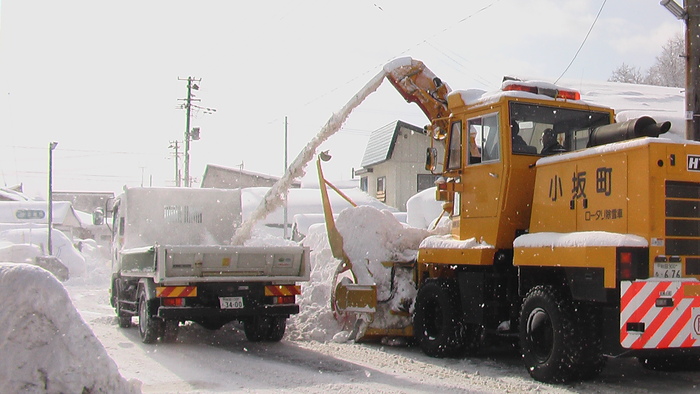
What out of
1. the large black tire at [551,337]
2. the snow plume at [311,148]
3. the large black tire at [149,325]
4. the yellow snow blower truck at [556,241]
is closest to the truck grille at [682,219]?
the yellow snow blower truck at [556,241]

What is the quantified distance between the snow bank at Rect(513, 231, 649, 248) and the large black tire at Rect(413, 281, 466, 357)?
6.12 feet

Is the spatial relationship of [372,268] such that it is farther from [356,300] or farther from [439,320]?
[439,320]

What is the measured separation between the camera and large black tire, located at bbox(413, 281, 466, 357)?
10.4 meters

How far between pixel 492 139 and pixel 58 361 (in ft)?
20.3

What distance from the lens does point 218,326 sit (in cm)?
1364

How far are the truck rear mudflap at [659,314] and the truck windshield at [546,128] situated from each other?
263 cm

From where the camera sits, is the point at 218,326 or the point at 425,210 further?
the point at 425,210

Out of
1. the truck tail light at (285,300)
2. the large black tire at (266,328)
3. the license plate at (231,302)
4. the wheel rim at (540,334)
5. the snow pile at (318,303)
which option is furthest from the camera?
the snow pile at (318,303)

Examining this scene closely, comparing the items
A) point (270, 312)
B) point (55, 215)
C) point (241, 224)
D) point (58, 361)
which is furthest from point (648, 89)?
point (55, 215)

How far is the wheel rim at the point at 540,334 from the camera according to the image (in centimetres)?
847

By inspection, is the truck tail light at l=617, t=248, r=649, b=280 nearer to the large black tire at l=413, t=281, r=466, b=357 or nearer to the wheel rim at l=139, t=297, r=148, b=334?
the large black tire at l=413, t=281, r=466, b=357

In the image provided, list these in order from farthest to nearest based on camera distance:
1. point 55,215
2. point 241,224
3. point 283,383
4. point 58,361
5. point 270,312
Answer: point 55,215 → point 241,224 → point 270,312 → point 283,383 → point 58,361

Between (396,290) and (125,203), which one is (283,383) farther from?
(125,203)

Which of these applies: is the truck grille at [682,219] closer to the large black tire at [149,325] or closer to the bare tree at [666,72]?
the large black tire at [149,325]
